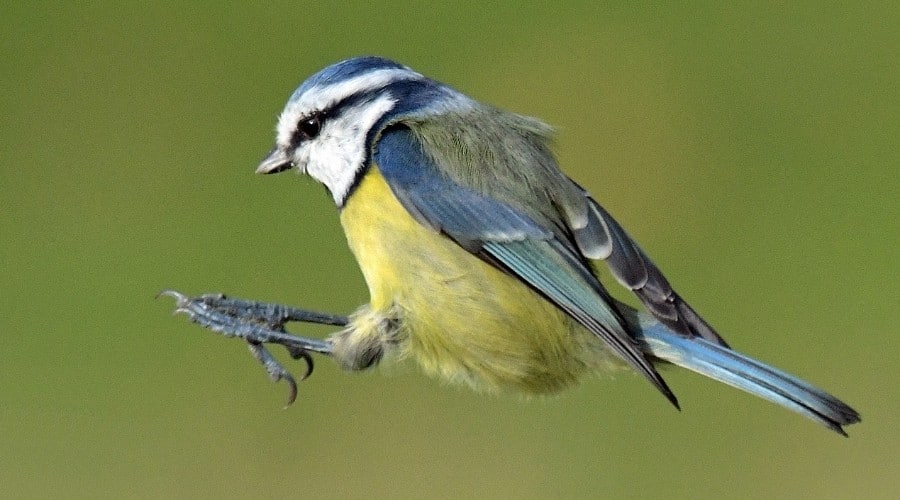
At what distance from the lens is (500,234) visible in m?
1.88

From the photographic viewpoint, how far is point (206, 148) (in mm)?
3648

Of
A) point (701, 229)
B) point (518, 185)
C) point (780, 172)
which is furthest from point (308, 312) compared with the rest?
point (780, 172)

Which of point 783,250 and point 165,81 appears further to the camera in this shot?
point 165,81

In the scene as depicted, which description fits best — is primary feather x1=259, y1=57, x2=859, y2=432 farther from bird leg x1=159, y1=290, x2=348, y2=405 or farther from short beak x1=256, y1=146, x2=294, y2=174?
bird leg x1=159, y1=290, x2=348, y2=405

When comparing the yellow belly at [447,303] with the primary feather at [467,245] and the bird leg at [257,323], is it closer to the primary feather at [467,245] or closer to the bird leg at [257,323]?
the primary feather at [467,245]

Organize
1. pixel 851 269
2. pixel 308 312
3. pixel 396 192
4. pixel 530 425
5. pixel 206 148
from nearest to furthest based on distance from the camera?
pixel 396 192 < pixel 308 312 < pixel 530 425 < pixel 851 269 < pixel 206 148

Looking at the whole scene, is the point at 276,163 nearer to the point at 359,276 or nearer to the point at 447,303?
the point at 447,303

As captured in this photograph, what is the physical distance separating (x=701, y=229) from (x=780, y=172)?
0.28 metres

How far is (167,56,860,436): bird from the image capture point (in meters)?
1.88

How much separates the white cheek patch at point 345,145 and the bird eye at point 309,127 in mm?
11

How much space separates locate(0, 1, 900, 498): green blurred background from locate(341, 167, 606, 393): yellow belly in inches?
34.7

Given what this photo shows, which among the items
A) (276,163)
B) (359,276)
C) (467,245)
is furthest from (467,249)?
(359,276)

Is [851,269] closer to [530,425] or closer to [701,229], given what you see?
[701,229]

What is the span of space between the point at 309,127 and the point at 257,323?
0.35 m
